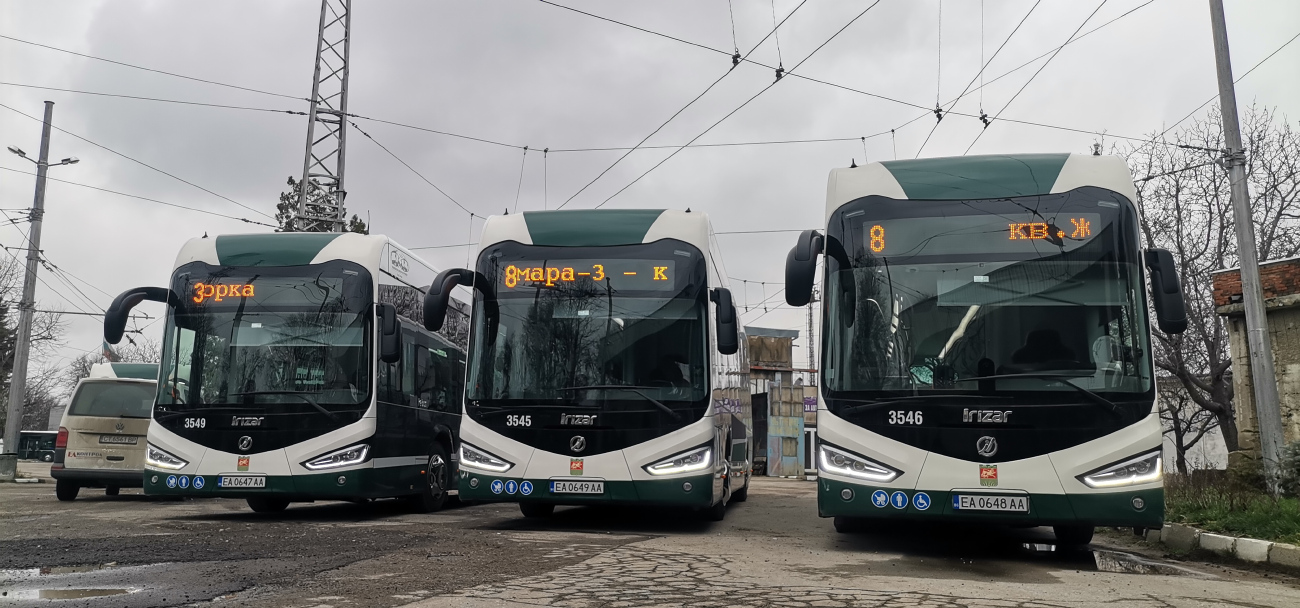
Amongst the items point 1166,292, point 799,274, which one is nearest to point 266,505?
point 799,274

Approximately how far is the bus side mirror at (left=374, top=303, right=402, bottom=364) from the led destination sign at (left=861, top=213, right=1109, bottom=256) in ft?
16.5

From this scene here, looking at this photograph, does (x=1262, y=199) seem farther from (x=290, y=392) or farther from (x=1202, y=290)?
(x=290, y=392)

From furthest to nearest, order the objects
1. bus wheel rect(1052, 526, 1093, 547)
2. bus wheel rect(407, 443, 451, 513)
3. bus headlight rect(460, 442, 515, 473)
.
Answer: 1. bus wheel rect(407, 443, 451, 513)
2. bus wheel rect(1052, 526, 1093, 547)
3. bus headlight rect(460, 442, 515, 473)

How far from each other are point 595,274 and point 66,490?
32.2 ft

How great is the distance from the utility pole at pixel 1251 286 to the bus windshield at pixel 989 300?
15.5ft

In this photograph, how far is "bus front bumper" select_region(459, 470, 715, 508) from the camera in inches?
380

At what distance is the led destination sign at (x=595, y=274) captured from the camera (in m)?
10.2

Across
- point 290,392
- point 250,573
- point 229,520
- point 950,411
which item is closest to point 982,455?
point 950,411

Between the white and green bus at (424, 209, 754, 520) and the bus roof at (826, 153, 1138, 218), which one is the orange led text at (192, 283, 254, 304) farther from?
the bus roof at (826, 153, 1138, 218)

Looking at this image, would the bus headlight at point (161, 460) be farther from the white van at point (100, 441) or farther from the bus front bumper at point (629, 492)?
the white van at point (100, 441)

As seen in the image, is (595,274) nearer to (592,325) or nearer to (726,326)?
(592,325)

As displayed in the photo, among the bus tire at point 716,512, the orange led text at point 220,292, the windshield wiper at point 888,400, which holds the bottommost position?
the bus tire at point 716,512

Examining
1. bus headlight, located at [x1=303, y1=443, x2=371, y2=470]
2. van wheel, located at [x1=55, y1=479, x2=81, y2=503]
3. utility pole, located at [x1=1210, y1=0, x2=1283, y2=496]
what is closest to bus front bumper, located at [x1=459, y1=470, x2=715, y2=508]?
bus headlight, located at [x1=303, y1=443, x2=371, y2=470]

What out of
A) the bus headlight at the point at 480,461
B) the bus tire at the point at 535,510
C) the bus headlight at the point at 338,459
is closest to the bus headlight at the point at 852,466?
the bus headlight at the point at 480,461
